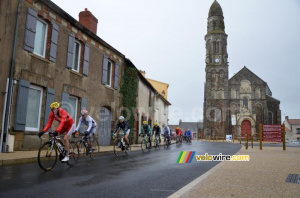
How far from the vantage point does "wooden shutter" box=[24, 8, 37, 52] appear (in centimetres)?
1115

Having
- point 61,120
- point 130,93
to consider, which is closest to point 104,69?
point 130,93

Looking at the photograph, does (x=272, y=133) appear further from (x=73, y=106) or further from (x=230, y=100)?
(x=230, y=100)

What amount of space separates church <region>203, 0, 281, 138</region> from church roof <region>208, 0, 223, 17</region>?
4.78 meters

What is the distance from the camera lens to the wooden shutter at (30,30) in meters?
11.1

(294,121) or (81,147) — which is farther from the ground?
(294,121)

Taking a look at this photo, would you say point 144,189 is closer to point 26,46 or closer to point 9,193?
point 9,193

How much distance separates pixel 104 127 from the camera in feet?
58.3

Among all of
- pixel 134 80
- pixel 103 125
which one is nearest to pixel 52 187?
pixel 103 125

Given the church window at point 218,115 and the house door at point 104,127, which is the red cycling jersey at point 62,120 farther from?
the church window at point 218,115

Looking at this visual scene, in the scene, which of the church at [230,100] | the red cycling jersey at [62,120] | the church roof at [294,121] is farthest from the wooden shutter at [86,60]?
the church roof at [294,121]

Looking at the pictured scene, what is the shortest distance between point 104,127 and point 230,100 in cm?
4128

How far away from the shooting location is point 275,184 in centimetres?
496

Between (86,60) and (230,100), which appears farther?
(230,100)

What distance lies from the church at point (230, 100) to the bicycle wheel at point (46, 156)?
4786 centimetres
